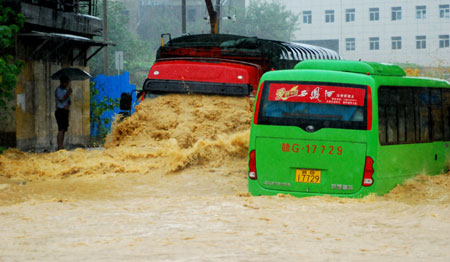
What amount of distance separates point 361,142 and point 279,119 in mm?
1276

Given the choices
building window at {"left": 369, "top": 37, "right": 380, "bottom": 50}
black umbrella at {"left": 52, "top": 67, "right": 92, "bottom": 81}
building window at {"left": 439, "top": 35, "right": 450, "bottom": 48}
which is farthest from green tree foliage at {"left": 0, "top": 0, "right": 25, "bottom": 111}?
building window at {"left": 369, "top": 37, "right": 380, "bottom": 50}

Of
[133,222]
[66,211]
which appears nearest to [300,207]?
[133,222]

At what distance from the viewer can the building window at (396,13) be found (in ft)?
302

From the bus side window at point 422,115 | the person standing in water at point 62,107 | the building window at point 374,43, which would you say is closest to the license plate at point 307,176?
the bus side window at point 422,115

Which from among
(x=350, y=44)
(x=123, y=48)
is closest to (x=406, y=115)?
(x=123, y=48)

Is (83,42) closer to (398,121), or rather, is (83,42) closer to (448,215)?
(398,121)

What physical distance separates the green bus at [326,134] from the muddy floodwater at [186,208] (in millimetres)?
259

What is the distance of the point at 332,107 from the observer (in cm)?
1220

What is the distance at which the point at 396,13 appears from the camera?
92.6 m

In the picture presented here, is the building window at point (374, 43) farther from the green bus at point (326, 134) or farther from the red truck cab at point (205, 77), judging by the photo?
the green bus at point (326, 134)

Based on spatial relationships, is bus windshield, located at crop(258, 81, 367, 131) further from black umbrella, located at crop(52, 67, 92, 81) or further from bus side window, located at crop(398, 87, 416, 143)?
black umbrella, located at crop(52, 67, 92, 81)

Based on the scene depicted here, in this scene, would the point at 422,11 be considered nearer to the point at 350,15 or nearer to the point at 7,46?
the point at 350,15

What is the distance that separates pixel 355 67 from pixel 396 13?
82.2m

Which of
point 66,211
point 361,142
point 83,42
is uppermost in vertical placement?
point 83,42
